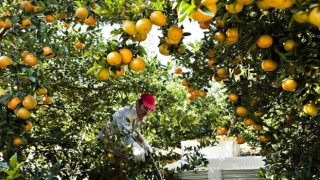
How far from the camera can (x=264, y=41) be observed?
6.30 ft

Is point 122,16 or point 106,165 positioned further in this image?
point 106,165

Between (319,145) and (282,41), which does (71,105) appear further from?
(282,41)

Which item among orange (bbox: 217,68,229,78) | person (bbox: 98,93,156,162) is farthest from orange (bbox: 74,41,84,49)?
orange (bbox: 217,68,229,78)

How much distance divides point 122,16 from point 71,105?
290cm

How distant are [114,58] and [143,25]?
229mm

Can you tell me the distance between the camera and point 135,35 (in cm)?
191

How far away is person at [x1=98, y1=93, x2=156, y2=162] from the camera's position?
132 inches

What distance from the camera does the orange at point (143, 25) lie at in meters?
1.79

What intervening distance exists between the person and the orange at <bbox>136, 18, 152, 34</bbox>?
1.55 meters

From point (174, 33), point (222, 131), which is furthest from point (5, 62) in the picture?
point (222, 131)

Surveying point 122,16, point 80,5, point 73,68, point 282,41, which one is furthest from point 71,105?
point 282,41

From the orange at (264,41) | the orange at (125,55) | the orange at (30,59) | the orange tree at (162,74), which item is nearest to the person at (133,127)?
the orange tree at (162,74)

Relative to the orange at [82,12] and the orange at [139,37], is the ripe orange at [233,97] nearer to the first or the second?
the orange at [82,12]

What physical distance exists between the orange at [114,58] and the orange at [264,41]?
2.23ft
